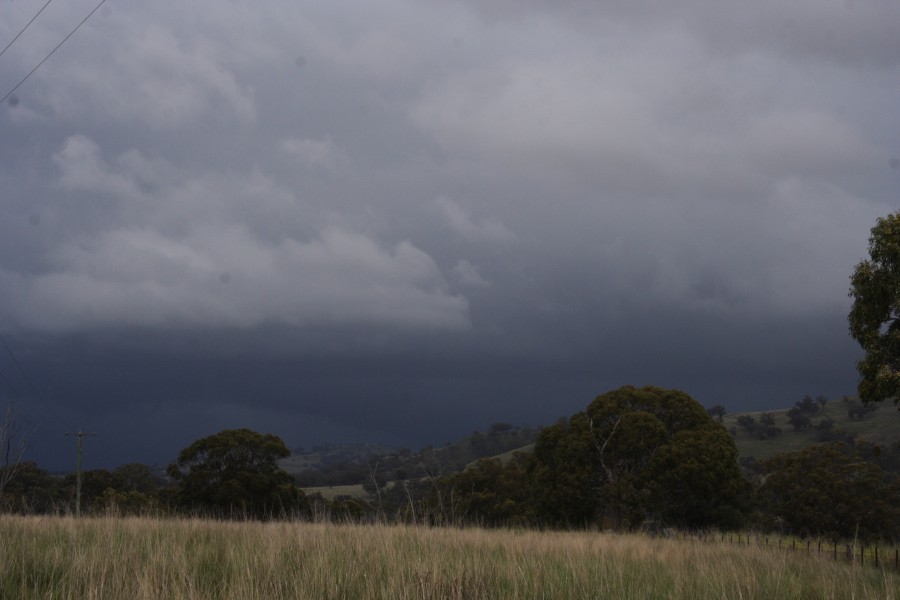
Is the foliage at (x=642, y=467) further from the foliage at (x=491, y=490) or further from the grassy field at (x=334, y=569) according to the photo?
the grassy field at (x=334, y=569)

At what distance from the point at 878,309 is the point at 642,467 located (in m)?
17.2

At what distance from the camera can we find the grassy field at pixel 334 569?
7.32 metres

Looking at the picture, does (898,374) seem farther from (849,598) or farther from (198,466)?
(198,466)

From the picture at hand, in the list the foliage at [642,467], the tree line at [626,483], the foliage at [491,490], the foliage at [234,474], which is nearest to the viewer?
the foliage at [642,467]

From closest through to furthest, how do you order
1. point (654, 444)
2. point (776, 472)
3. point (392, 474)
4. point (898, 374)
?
point (898, 374), point (654, 444), point (776, 472), point (392, 474)

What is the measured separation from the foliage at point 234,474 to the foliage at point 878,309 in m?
26.7

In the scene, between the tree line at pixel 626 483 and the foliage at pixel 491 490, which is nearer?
the tree line at pixel 626 483

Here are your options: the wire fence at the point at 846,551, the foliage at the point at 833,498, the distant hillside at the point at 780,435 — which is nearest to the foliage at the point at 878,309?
the wire fence at the point at 846,551

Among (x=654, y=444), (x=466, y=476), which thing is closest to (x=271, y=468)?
(x=466, y=476)

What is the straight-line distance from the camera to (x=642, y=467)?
1348 inches

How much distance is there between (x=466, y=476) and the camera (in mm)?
46281

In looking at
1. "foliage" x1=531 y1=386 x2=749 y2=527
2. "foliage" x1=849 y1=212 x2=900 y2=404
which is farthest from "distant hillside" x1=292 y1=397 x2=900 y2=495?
"foliage" x1=849 y1=212 x2=900 y2=404

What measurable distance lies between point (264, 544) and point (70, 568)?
8.13ft

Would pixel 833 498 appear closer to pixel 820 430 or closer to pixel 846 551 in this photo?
pixel 846 551
